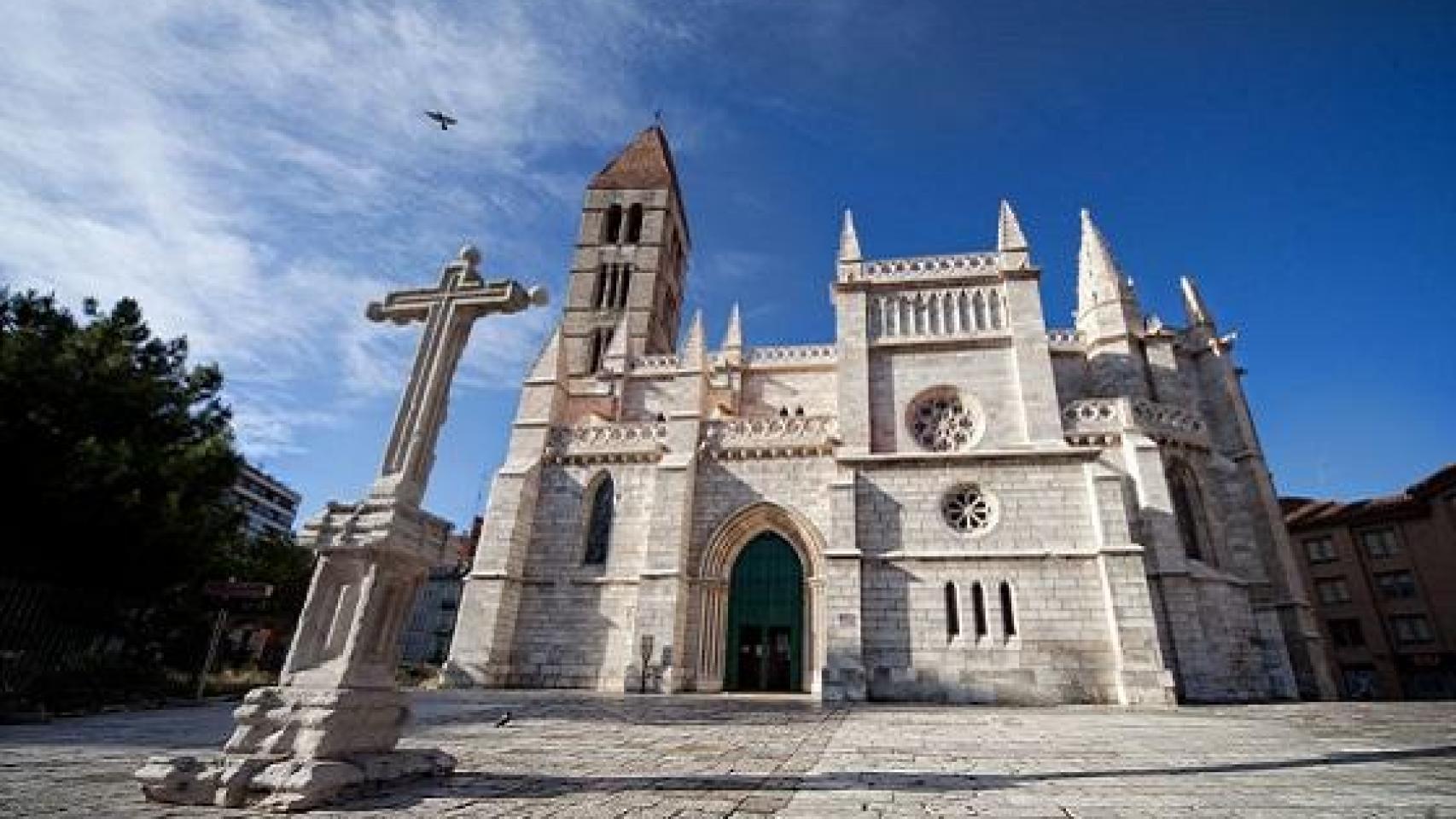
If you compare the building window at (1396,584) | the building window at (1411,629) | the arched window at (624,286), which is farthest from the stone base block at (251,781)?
the building window at (1396,584)

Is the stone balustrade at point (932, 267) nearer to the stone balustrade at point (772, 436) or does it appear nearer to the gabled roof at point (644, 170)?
the stone balustrade at point (772, 436)

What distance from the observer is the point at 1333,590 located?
103 ft

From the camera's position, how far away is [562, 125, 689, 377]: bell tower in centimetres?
2934

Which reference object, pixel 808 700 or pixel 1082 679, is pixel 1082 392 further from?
pixel 808 700

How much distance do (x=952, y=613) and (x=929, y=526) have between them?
2.02 meters

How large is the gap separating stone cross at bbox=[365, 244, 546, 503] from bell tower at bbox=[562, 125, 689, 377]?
19.5 meters

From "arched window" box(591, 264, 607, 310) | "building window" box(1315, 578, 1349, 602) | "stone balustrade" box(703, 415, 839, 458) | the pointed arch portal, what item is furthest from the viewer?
"building window" box(1315, 578, 1349, 602)

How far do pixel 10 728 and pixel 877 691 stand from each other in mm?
13557

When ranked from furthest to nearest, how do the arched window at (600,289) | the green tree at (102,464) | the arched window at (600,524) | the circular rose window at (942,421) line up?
the arched window at (600,289), the arched window at (600,524), the circular rose window at (942,421), the green tree at (102,464)

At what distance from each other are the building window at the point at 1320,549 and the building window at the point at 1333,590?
3.28 ft

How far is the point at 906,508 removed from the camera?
15.4m

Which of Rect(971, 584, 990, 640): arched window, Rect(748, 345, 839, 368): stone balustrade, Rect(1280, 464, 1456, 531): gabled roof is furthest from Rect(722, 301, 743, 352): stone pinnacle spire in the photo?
Rect(1280, 464, 1456, 531): gabled roof

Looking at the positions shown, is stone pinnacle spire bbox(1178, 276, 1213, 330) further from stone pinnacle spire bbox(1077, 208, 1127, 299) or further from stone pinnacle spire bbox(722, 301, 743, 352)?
stone pinnacle spire bbox(722, 301, 743, 352)

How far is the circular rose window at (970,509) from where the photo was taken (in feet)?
49.7
